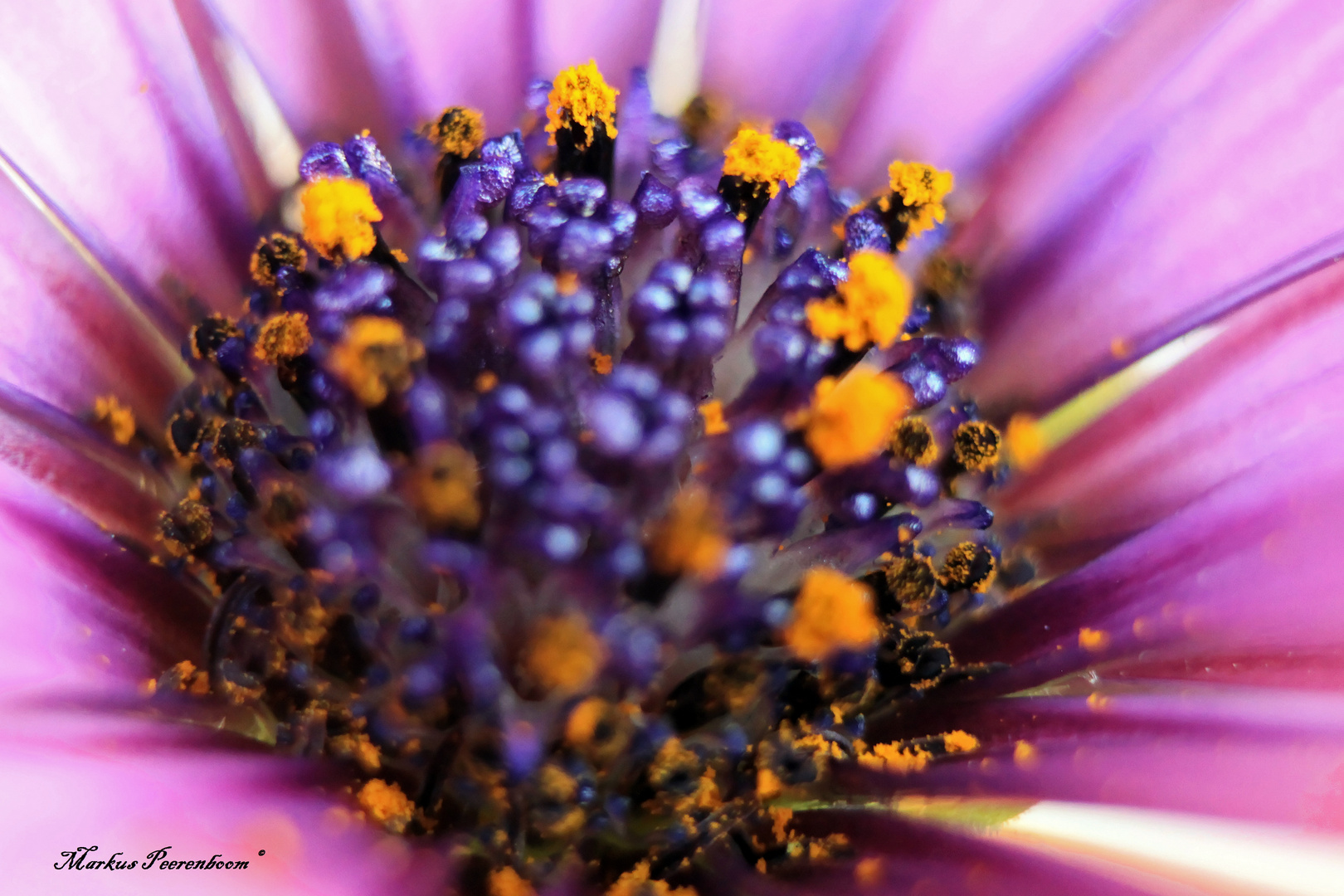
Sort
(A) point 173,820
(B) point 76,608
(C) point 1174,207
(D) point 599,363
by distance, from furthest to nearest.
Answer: (C) point 1174,207 < (D) point 599,363 < (B) point 76,608 < (A) point 173,820

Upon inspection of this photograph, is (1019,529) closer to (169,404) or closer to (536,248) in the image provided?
(536,248)

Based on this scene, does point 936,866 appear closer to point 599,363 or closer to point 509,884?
point 509,884

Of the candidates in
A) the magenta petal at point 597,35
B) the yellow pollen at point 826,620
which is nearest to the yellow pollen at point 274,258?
the magenta petal at point 597,35

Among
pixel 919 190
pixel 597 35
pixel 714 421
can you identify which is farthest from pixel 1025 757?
pixel 597 35

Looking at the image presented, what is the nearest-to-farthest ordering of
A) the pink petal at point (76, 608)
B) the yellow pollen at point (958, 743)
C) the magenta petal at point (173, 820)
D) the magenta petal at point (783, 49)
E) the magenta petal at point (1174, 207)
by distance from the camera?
the magenta petal at point (173, 820), the pink petal at point (76, 608), the yellow pollen at point (958, 743), the magenta petal at point (1174, 207), the magenta petal at point (783, 49)

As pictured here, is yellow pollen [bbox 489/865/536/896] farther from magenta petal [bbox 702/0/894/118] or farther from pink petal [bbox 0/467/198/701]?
magenta petal [bbox 702/0/894/118]

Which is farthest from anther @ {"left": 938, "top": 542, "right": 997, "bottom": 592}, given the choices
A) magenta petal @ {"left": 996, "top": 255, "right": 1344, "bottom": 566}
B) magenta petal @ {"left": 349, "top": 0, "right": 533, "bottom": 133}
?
magenta petal @ {"left": 349, "top": 0, "right": 533, "bottom": 133}

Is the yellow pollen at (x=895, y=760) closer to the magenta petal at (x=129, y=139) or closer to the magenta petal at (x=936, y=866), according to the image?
the magenta petal at (x=936, y=866)
